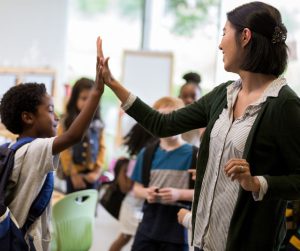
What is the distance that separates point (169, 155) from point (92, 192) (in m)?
0.48

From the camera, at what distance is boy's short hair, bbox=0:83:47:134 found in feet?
5.86

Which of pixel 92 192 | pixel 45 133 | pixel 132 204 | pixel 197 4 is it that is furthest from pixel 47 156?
pixel 197 4

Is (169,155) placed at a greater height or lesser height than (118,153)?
greater

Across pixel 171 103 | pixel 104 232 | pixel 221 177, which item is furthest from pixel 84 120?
pixel 104 232

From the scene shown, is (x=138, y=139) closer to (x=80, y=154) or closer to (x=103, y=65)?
(x=80, y=154)

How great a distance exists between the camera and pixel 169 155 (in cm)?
230

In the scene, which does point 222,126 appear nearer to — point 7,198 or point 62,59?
point 7,198

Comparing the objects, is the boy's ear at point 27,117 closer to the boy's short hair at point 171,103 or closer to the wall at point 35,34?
the boy's short hair at point 171,103

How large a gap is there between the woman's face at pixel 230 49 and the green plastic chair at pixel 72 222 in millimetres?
1179

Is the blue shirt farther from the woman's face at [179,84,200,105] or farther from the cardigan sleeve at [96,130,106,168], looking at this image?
the cardigan sleeve at [96,130,106,168]

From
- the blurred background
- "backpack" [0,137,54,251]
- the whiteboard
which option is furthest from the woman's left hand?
the whiteboard

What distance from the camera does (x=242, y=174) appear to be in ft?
4.09

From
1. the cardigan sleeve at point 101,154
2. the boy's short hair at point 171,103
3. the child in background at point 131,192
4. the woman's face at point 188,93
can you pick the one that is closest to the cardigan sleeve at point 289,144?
the boy's short hair at point 171,103

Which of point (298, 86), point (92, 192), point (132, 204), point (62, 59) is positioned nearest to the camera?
point (92, 192)
